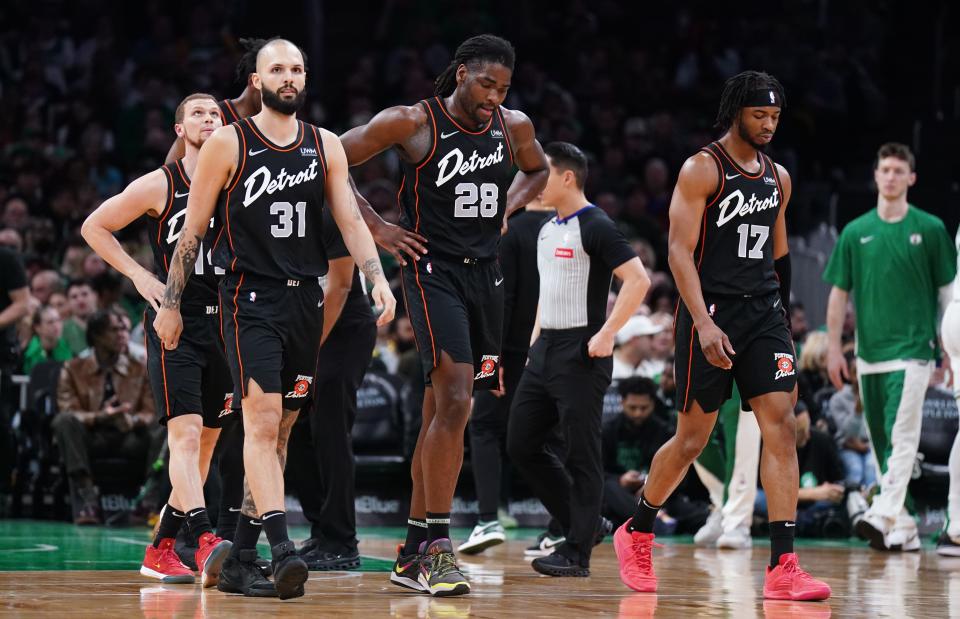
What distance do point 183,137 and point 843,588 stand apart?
3850 mm

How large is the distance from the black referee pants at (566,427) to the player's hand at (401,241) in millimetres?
1485

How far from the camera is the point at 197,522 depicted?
6.97 meters

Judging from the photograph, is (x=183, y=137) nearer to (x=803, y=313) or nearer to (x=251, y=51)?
(x=251, y=51)

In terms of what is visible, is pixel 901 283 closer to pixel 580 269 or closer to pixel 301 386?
pixel 580 269

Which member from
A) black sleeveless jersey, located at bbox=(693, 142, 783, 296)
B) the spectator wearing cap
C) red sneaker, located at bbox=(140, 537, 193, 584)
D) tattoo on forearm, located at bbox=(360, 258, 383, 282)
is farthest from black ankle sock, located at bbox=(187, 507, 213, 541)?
the spectator wearing cap

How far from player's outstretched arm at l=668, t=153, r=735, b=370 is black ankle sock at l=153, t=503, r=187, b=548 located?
2613 millimetres

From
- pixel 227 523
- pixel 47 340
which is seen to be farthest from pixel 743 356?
pixel 47 340

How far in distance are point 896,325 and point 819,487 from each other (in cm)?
202

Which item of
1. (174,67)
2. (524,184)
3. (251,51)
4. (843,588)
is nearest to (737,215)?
(524,184)

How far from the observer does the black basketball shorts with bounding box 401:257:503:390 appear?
6.60 meters

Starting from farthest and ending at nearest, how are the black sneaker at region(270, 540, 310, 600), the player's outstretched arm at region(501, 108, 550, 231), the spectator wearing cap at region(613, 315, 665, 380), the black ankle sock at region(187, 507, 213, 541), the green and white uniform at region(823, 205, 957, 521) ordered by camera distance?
the spectator wearing cap at region(613, 315, 665, 380)
the green and white uniform at region(823, 205, 957, 521)
the player's outstretched arm at region(501, 108, 550, 231)
the black ankle sock at region(187, 507, 213, 541)
the black sneaker at region(270, 540, 310, 600)

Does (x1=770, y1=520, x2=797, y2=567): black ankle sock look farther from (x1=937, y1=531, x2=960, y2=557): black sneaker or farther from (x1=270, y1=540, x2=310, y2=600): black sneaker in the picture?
(x1=937, y1=531, x2=960, y2=557): black sneaker

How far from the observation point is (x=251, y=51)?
7691 millimetres

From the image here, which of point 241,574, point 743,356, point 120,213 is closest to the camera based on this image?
point 241,574
